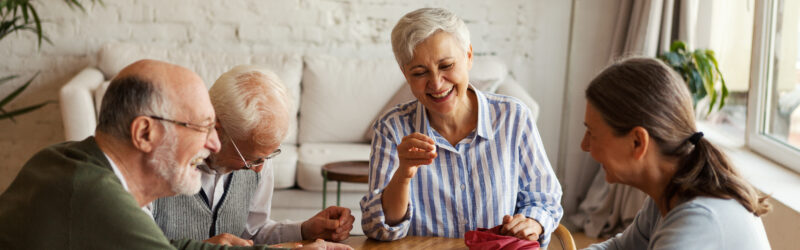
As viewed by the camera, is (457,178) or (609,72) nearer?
(609,72)

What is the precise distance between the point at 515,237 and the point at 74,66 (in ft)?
12.0

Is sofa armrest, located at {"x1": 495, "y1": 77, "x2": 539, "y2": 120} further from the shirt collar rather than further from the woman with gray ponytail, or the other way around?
the woman with gray ponytail

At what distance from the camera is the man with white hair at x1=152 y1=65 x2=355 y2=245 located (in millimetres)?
1741

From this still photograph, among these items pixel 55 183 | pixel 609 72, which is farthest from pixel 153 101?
pixel 609 72

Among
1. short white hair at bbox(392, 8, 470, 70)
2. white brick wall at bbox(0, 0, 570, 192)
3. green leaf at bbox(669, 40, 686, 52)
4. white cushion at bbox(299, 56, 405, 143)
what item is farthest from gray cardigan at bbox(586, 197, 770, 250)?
white brick wall at bbox(0, 0, 570, 192)

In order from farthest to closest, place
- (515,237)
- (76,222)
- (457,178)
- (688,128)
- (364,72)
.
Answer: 1. (364,72)
2. (457,178)
3. (515,237)
4. (688,128)
5. (76,222)

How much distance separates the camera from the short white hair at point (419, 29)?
1.87 meters

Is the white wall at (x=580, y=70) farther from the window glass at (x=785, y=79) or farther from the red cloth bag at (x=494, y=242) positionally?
the red cloth bag at (x=494, y=242)

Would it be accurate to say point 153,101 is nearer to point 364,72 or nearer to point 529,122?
point 529,122

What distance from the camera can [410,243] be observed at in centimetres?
183

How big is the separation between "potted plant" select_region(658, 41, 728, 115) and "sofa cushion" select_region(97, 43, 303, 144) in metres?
2.09

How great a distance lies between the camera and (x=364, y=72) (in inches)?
174

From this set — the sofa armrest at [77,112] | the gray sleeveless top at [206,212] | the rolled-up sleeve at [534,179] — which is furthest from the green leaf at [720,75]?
the sofa armrest at [77,112]

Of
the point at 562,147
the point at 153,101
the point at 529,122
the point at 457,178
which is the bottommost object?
the point at 562,147
